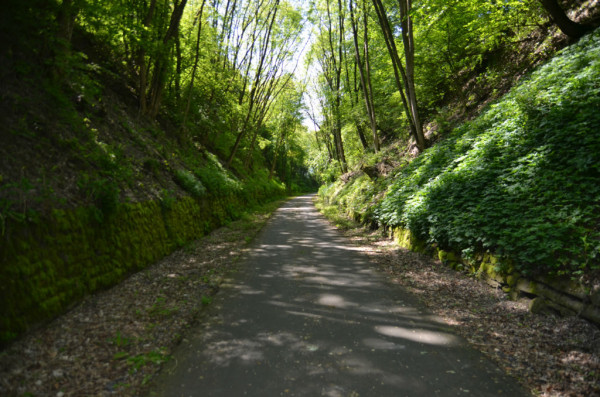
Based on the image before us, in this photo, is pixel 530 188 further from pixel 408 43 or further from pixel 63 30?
pixel 63 30

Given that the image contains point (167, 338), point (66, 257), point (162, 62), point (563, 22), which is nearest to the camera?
point (167, 338)

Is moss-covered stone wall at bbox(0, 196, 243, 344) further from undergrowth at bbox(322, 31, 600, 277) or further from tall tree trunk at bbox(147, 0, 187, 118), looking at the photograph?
undergrowth at bbox(322, 31, 600, 277)

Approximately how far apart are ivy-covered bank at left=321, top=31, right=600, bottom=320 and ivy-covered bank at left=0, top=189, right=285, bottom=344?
6.30 m

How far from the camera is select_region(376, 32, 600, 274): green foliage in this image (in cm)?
404

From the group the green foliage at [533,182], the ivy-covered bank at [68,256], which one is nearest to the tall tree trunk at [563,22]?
the green foliage at [533,182]

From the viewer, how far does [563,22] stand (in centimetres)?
728

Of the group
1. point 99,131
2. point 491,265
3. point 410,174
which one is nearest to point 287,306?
point 491,265

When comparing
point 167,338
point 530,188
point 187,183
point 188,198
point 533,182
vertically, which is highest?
point 533,182

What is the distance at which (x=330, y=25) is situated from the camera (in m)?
17.9

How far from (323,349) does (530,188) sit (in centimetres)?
437

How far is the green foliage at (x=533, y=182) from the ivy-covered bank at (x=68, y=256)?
6.34 metres

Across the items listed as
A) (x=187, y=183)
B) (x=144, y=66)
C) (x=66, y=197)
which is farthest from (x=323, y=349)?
(x=144, y=66)

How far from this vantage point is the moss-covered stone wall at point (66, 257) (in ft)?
10.4

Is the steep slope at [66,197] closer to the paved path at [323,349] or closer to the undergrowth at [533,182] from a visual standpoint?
the paved path at [323,349]
